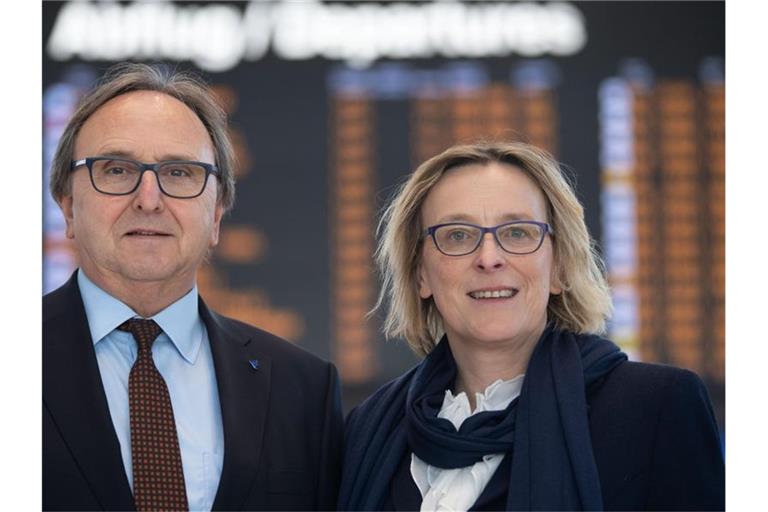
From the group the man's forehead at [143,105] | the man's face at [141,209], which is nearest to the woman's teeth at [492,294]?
the man's face at [141,209]

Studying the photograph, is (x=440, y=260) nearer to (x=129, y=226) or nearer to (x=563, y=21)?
(x=129, y=226)

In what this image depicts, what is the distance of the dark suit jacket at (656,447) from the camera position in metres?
1.67

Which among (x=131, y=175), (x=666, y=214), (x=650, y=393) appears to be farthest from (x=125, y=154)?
(x=666, y=214)

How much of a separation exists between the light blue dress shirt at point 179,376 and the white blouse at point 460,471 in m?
0.34

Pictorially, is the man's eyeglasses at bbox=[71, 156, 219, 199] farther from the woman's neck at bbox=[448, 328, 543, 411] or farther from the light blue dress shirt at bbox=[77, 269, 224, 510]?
the woman's neck at bbox=[448, 328, 543, 411]

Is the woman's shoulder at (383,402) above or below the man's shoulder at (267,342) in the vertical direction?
below

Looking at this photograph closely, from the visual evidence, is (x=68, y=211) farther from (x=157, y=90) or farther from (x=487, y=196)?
(x=487, y=196)

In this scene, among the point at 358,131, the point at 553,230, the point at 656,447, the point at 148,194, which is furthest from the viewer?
the point at 358,131

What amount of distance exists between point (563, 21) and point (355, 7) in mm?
797

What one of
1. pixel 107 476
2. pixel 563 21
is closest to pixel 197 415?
pixel 107 476

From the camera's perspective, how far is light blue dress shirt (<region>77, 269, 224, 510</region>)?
1.80 meters

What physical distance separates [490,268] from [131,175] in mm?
621

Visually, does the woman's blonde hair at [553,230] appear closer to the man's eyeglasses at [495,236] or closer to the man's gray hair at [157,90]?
the man's eyeglasses at [495,236]

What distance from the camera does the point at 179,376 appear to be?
1.89 metres
